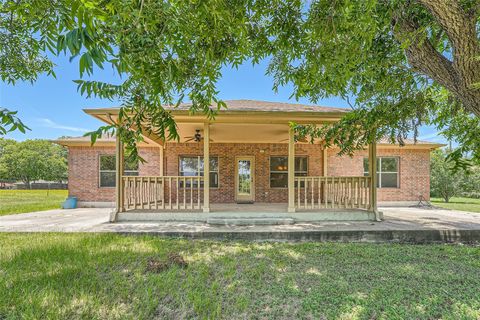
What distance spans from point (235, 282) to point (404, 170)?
11.8 meters

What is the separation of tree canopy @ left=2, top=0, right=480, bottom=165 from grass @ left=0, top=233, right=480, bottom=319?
197cm

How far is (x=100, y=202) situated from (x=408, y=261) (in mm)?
11496

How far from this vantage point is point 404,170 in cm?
1205

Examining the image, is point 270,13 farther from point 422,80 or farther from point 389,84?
point 422,80

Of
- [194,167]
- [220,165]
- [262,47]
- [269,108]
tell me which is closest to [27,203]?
[194,167]

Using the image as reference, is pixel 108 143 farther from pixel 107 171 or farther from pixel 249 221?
pixel 249 221

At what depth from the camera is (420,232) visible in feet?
19.4

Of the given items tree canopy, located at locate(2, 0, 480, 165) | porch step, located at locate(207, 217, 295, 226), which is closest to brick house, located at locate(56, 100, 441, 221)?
porch step, located at locate(207, 217, 295, 226)

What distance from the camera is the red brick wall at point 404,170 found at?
12.0 m

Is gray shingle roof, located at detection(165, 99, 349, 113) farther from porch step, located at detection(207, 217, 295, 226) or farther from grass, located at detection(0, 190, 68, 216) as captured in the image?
grass, located at detection(0, 190, 68, 216)

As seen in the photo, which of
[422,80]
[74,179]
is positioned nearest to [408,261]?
[422,80]

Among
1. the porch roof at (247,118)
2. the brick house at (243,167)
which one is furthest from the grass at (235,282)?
the brick house at (243,167)

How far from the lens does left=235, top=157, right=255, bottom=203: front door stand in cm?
1124

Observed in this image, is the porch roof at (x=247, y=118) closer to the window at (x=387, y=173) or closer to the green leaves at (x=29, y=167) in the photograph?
the window at (x=387, y=173)
